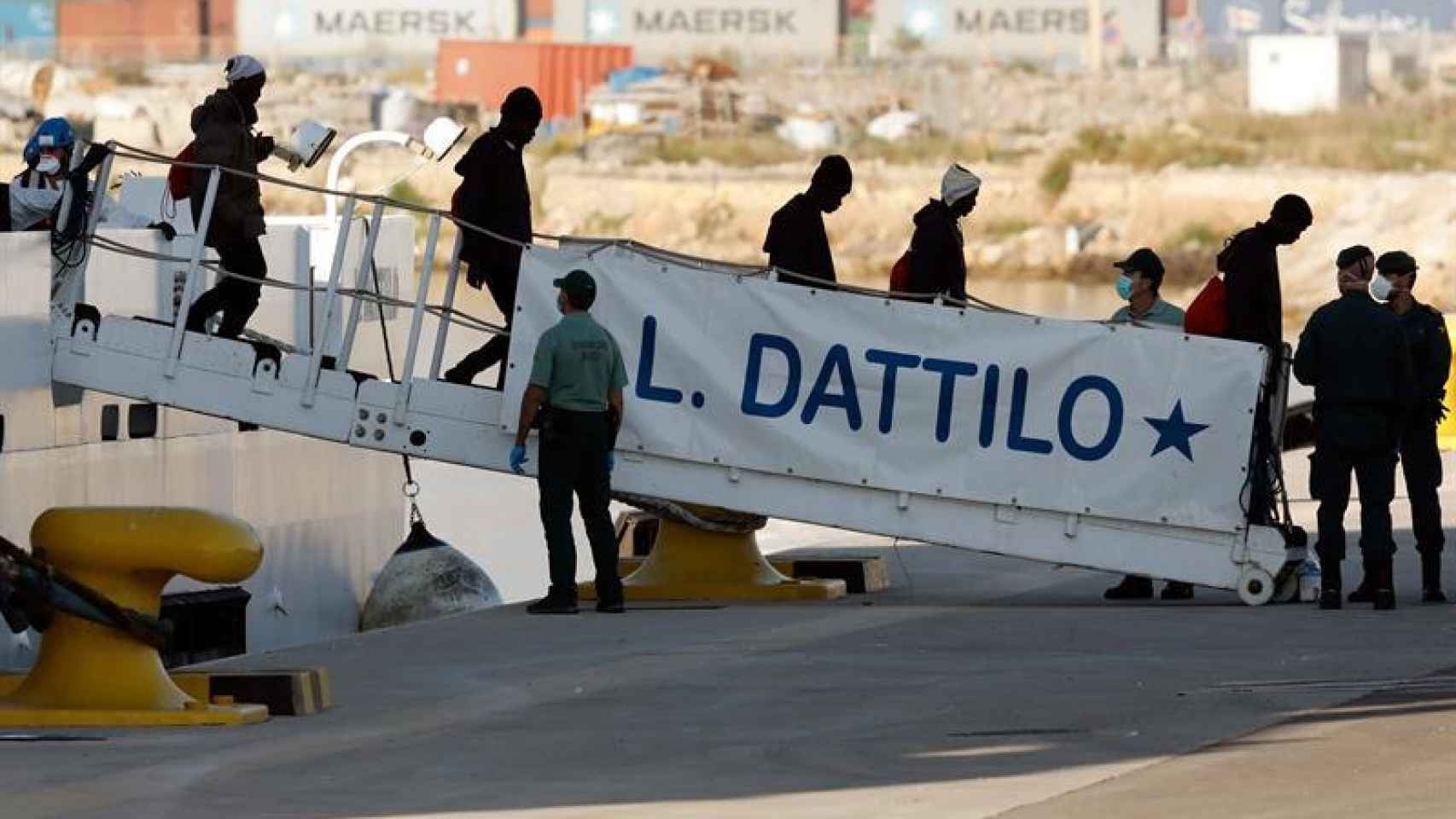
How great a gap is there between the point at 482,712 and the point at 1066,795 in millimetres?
3072

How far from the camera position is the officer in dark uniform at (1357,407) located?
1538 centimetres

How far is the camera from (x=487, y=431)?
16.3 m

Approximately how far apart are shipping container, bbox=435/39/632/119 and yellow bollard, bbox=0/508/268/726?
102 m

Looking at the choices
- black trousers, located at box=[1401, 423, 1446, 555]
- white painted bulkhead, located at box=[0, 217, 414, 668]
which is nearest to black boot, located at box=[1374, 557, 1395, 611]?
black trousers, located at box=[1401, 423, 1446, 555]

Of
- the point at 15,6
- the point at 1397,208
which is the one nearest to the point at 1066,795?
the point at 1397,208

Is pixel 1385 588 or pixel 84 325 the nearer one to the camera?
pixel 1385 588

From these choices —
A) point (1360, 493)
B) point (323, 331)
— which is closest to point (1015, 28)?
point (1360, 493)

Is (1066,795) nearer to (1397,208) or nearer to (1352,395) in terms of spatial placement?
(1352,395)

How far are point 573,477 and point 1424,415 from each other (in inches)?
161

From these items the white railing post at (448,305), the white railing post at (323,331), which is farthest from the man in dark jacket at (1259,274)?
the white railing post at (323,331)

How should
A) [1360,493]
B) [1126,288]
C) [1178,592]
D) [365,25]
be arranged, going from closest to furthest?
1. [1360,493]
2. [1178,592]
3. [1126,288]
4. [365,25]

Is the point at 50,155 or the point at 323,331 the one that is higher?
the point at 50,155

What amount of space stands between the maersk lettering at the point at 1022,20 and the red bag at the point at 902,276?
123368 mm

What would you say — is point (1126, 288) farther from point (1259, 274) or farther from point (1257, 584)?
point (1257, 584)
